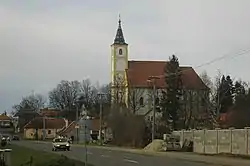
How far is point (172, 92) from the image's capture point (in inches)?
3969

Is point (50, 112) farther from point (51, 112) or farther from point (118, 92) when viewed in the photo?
point (118, 92)

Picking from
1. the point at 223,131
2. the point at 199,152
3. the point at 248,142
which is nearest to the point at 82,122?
the point at 248,142

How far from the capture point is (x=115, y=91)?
10569 cm

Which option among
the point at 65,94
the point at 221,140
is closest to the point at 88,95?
the point at 65,94

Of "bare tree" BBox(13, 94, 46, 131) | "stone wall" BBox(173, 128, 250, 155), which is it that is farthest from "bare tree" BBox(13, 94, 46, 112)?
"stone wall" BBox(173, 128, 250, 155)

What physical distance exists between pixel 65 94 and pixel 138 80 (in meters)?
24.8

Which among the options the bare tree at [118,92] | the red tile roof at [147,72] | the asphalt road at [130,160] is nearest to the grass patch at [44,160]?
the asphalt road at [130,160]

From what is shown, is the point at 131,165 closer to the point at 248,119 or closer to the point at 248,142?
the point at 248,142

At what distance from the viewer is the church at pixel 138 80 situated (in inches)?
4173

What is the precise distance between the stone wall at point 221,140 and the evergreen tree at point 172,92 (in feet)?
123

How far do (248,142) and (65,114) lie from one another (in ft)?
353

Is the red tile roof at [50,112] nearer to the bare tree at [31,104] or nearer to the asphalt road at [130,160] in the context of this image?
the bare tree at [31,104]

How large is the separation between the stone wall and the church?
4293 centimetres

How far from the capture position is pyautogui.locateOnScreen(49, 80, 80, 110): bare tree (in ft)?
475
